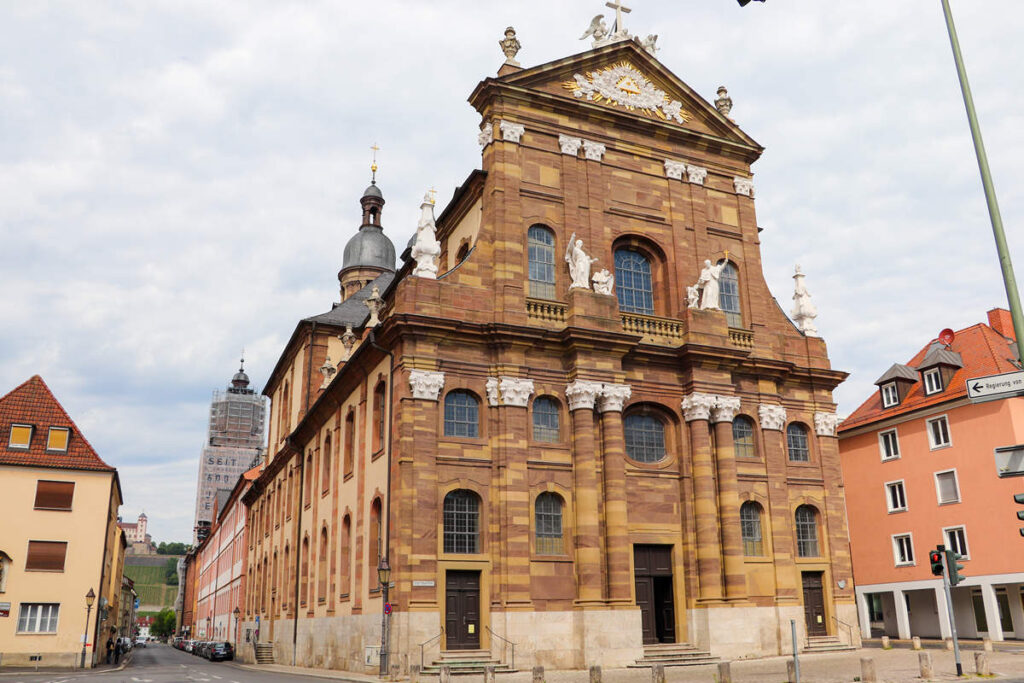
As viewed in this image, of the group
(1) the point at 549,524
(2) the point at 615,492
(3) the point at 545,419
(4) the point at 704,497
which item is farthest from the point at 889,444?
(1) the point at 549,524

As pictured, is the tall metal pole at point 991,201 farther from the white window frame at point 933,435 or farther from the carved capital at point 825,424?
the white window frame at point 933,435

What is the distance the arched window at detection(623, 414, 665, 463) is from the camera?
2917 centimetres

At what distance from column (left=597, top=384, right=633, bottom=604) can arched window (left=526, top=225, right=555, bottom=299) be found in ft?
13.0

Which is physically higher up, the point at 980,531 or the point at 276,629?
the point at 980,531

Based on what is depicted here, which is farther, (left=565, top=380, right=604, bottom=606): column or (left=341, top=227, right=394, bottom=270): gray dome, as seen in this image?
(left=341, top=227, right=394, bottom=270): gray dome

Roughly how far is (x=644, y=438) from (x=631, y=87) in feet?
43.7

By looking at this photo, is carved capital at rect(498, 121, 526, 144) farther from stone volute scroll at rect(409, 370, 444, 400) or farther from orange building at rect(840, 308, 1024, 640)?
orange building at rect(840, 308, 1024, 640)

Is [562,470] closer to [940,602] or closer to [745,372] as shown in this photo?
[745,372]

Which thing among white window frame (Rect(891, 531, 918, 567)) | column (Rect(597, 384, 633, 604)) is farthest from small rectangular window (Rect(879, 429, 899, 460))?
column (Rect(597, 384, 633, 604))

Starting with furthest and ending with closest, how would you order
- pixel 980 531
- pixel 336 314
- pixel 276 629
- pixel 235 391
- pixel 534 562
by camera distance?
pixel 235 391
pixel 336 314
pixel 276 629
pixel 980 531
pixel 534 562

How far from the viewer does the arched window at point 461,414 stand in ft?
88.0

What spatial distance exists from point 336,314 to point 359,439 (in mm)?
21268

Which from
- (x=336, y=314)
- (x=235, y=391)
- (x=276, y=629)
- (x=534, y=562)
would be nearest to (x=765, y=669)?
(x=534, y=562)

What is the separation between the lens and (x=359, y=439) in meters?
A: 31.7
